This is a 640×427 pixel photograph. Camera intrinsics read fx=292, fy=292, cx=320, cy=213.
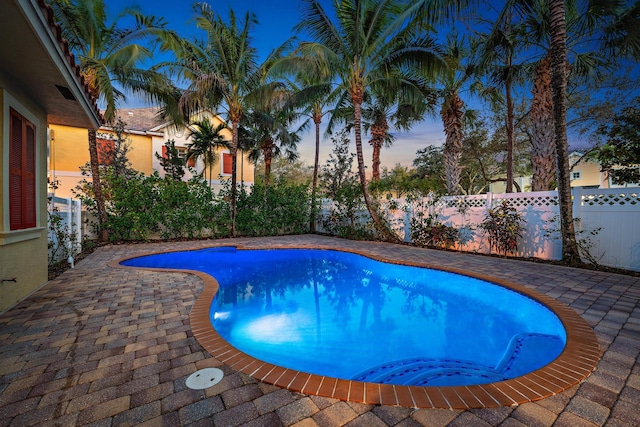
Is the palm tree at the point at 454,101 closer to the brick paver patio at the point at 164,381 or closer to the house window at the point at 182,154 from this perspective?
the brick paver patio at the point at 164,381

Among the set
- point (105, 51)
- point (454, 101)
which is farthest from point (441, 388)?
point (105, 51)

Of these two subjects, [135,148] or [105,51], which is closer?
[105,51]

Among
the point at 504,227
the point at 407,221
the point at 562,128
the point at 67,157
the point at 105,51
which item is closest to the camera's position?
the point at 562,128

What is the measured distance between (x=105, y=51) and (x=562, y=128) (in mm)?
13265

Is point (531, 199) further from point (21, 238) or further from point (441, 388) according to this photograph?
point (21, 238)

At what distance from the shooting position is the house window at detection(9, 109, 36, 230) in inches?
150

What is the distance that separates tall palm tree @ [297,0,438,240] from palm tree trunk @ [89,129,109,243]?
766 cm

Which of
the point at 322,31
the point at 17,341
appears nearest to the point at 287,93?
the point at 322,31

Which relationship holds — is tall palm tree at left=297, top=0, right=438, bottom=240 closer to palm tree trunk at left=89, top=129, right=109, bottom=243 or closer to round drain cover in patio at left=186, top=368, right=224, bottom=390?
palm tree trunk at left=89, top=129, right=109, bottom=243

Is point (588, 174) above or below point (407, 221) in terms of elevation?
above

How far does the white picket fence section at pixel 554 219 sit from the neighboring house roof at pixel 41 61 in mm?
9227

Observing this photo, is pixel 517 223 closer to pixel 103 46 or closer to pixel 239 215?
pixel 239 215

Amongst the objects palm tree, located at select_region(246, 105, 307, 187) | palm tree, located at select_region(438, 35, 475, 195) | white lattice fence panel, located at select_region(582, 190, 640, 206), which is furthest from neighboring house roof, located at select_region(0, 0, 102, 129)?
palm tree, located at select_region(246, 105, 307, 187)

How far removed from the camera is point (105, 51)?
959cm
